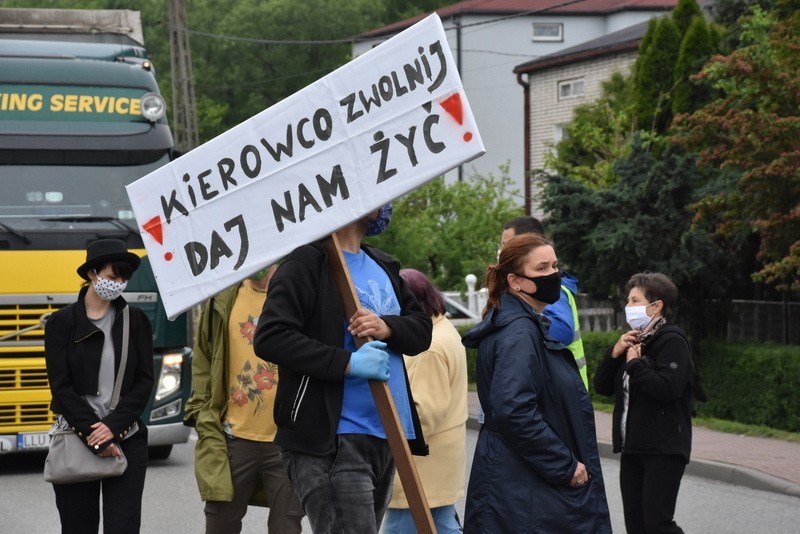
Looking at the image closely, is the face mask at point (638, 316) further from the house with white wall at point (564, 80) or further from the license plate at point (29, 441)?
the house with white wall at point (564, 80)

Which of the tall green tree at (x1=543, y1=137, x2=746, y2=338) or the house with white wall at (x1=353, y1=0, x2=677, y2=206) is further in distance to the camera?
the house with white wall at (x1=353, y1=0, x2=677, y2=206)

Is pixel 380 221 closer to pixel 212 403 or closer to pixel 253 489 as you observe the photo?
pixel 212 403

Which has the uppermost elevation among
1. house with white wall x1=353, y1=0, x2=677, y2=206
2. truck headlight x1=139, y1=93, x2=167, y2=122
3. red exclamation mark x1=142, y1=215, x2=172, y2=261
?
house with white wall x1=353, y1=0, x2=677, y2=206

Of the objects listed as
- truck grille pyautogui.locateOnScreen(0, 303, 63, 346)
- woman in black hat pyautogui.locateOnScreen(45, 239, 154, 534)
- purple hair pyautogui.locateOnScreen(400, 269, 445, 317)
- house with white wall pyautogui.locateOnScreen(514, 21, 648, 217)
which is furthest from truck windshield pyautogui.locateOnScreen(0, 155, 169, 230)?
house with white wall pyautogui.locateOnScreen(514, 21, 648, 217)

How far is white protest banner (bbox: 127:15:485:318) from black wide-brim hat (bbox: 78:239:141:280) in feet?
5.38

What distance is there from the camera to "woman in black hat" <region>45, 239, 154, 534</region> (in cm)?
644

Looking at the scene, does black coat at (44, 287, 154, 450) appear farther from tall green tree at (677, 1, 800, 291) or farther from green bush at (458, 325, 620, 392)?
green bush at (458, 325, 620, 392)

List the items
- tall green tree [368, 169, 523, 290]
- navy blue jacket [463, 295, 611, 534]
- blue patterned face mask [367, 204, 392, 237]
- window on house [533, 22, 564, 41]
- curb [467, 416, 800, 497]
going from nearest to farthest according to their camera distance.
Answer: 1. navy blue jacket [463, 295, 611, 534]
2. blue patterned face mask [367, 204, 392, 237]
3. curb [467, 416, 800, 497]
4. tall green tree [368, 169, 523, 290]
5. window on house [533, 22, 564, 41]

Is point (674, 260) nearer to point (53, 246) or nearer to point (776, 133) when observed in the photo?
point (776, 133)

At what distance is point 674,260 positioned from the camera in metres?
16.3

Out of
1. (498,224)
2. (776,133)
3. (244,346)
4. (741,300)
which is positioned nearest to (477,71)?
(498,224)

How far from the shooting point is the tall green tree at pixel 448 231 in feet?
91.4

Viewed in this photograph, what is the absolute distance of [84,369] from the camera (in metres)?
6.52

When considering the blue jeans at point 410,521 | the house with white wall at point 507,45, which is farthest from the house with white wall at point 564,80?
the blue jeans at point 410,521
